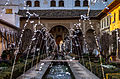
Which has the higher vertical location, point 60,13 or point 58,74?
point 60,13

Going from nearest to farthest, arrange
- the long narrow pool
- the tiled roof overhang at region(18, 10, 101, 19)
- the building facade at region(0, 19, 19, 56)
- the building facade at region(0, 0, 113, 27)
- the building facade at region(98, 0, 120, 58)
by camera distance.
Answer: the long narrow pool → the building facade at region(98, 0, 120, 58) → the building facade at region(0, 19, 19, 56) → the tiled roof overhang at region(18, 10, 101, 19) → the building facade at region(0, 0, 113, 27)

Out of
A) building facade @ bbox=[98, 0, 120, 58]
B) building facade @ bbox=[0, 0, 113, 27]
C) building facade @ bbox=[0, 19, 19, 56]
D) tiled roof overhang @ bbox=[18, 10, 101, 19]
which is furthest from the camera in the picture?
building facade @ bbox=[0, 0, 113, 27]

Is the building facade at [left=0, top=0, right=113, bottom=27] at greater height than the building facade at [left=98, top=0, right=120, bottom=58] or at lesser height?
greater

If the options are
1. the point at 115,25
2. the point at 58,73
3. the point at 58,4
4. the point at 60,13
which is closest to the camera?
the point at 58,73

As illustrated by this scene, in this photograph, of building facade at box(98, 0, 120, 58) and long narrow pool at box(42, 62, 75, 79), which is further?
building facade at box(98, 0, 120, 58)

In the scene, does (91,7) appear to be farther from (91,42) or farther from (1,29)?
(1,29)

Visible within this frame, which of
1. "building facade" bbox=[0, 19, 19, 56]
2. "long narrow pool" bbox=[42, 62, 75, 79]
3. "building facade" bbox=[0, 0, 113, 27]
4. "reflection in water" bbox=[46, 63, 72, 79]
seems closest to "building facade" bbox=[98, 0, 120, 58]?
"long narrow pool" bbox=[42, 62, 75, 79]

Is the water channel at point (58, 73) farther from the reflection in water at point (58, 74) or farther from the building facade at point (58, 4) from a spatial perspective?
the building facade at point (58, 4)

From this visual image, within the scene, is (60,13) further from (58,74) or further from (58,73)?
(58,74)

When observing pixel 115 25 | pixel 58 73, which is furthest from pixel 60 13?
pixel 58 73

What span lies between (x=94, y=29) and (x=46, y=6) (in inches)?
337

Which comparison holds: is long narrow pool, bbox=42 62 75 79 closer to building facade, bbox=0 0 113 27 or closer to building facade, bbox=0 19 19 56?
building facade, bbox=0 19 19 56

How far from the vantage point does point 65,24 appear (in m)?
34.5

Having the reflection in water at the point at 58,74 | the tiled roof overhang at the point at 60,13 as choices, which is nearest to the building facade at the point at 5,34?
the tiled roof overhang at the point at 60,13
